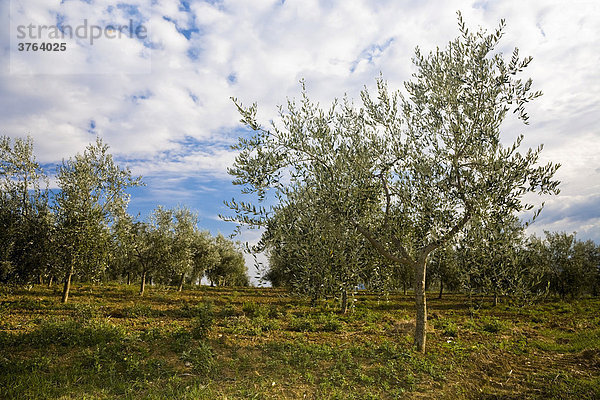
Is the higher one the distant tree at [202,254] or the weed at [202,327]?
the distant tree at [202,254]

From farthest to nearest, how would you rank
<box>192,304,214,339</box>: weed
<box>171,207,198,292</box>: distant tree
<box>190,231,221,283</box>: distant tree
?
<box>190,231,221,283</box>: distant tree < <box>171,207,198,292</box>: distant tree < <box>192,304,214,339</box>: weed

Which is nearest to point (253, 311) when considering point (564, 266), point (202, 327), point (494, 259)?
point (202, 327)

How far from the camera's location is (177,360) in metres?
12.6

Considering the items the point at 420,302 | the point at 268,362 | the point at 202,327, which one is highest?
the point at 420,302

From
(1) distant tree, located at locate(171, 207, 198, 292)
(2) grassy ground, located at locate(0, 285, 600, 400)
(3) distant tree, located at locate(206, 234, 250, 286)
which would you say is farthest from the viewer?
(3) distant tree, located at locate(206, 234, 250, 286)

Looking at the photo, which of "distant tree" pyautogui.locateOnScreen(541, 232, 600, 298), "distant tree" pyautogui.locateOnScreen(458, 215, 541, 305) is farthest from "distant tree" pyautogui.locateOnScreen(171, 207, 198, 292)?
"distant tree" pyautogui.locateOnScreen(541, 232, 600, 298)

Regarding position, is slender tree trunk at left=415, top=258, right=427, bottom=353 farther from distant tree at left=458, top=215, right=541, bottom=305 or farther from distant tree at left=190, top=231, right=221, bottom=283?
distant tree at left=190, top=231, right=221, bottom=283

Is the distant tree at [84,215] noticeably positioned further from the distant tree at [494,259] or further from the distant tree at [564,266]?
the distant tree at [564,266]

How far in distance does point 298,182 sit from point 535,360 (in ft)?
51.8

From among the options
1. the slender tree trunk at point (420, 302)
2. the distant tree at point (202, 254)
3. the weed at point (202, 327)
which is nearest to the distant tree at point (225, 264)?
the distant tree at point (202, 254)

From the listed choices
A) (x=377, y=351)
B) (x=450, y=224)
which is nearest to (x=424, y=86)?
(x=450, y=224)

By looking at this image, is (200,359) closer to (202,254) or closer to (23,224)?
(23,224)

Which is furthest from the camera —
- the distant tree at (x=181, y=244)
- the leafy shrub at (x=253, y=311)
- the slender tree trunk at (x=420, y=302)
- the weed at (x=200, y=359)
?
the distant tree at (x=181, y=244)

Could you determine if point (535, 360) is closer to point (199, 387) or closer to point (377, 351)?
point (377, 351)
